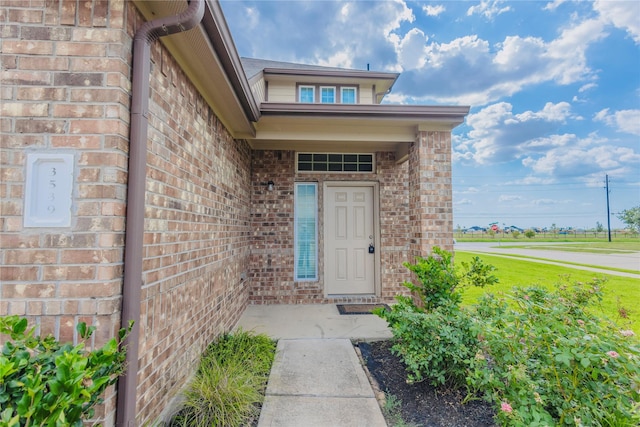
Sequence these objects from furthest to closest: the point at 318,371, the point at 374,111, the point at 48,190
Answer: the point at 374,111
the point at 318,371
the point at 48,190

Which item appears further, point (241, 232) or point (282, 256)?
point (282, 256)

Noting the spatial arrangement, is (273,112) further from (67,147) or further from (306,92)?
(306,92)

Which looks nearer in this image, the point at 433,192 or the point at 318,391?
the point at 318,391

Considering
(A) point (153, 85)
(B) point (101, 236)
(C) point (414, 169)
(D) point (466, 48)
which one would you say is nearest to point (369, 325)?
(C) point (414, 169)

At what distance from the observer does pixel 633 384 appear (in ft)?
4.91

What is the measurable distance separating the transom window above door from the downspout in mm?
3539

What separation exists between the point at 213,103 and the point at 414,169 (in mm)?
2791

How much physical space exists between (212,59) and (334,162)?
3.21m

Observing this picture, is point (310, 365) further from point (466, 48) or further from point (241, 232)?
point (466, 48)

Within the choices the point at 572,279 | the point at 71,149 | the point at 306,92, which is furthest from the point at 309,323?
the point at 572,279

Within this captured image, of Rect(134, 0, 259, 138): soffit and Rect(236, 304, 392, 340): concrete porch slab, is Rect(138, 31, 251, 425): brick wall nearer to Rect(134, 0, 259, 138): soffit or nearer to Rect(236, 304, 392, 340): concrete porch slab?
Rect(134, 0, 259, 138): soffit

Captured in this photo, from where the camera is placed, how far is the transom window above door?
204 inches

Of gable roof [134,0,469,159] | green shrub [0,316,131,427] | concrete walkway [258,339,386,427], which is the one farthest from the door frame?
green shrub [0,316,131,427]

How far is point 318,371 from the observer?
2666 mm
